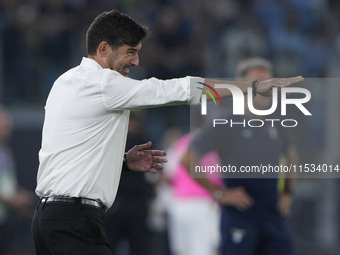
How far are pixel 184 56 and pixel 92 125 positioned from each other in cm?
710

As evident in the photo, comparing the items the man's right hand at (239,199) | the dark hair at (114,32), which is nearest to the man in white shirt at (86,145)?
the dark hair at (114,32)

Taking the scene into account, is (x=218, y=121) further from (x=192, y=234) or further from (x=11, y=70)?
(x=11, y=70)

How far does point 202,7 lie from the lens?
1180 centimetres

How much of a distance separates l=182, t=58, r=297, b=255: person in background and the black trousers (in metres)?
2.45

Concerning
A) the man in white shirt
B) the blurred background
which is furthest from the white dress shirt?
the blurred background

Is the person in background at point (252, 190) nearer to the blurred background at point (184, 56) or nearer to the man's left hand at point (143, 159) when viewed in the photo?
the man's left hand at point (143, 159)

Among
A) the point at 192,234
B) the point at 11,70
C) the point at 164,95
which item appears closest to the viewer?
the point at 164,95

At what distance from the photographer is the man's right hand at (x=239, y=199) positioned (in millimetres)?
6430

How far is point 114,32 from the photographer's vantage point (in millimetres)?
4422

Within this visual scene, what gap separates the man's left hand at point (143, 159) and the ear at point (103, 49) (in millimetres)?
667

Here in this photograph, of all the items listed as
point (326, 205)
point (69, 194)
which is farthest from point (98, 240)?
point (326, 205)

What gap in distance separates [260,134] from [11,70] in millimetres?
5548

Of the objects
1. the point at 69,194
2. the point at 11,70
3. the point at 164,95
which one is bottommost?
the point at 69,194

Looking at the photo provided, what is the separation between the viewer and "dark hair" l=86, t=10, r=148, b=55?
4426 millimetres
